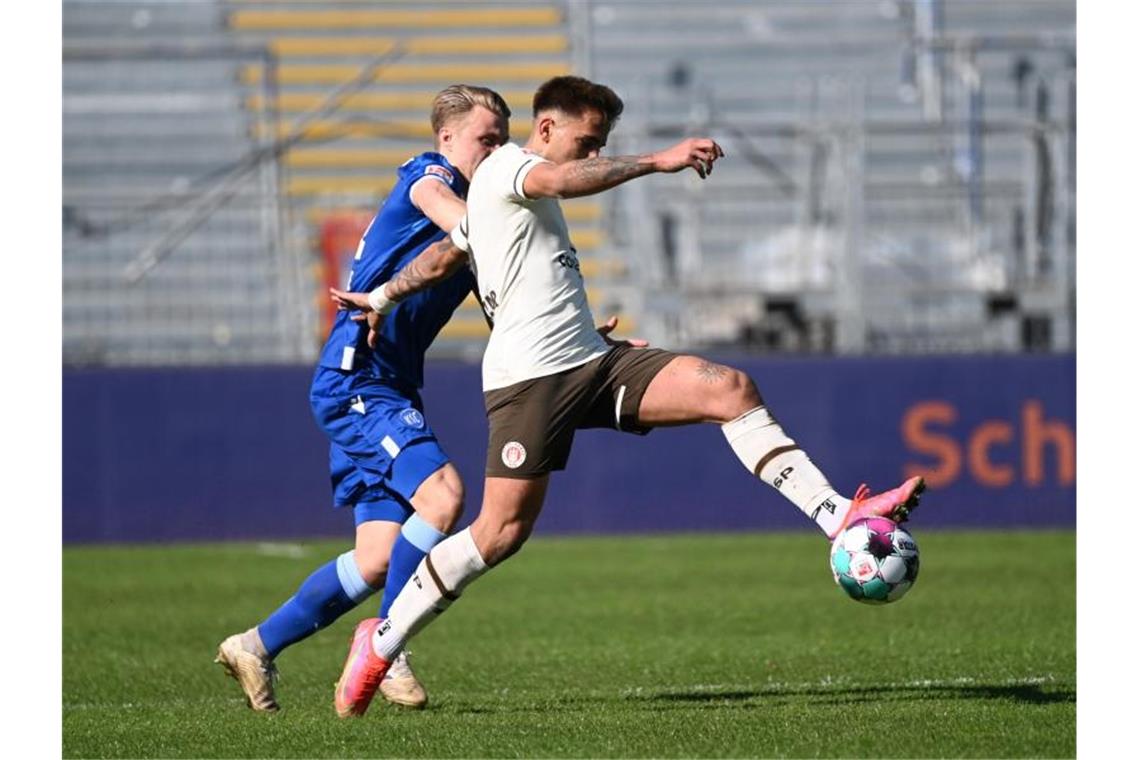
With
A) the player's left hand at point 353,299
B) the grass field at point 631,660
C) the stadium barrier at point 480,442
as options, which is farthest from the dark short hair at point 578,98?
the stadium barrier at point 480,442

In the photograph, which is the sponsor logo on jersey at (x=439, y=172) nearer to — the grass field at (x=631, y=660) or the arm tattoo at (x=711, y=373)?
the arm tattoo at (x=711, y=373)

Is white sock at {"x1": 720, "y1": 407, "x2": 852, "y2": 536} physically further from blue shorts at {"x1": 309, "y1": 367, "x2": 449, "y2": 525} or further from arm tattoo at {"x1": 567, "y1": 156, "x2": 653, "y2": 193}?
blue shorts at {"x1": 309, "y1": 367, "x2": 449, "y2": 525}

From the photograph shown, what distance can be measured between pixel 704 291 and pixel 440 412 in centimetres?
→ 298

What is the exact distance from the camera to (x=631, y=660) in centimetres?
874

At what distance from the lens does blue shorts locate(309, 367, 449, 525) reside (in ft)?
23.8

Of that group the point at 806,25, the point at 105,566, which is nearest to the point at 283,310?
the point at 105,566

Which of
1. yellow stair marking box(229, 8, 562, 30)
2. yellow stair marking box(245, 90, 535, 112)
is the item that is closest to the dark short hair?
yellow stair marking box(245, 90, 535, 112)

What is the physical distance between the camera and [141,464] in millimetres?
16141

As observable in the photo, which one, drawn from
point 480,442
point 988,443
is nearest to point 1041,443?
point 988,443

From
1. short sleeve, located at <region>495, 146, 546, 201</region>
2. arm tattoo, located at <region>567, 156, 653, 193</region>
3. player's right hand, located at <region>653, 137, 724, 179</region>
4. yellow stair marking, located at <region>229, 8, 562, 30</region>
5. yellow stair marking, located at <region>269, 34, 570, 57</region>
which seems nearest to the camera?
player's right hand, located at <region>653, 137, 724, 179</region>

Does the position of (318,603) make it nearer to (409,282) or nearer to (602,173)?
(409,282)

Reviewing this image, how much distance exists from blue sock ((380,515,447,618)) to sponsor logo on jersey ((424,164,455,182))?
4.39 feet

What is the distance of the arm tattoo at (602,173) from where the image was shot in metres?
6.05

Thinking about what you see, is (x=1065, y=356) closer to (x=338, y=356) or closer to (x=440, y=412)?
(x=440, y=412)
